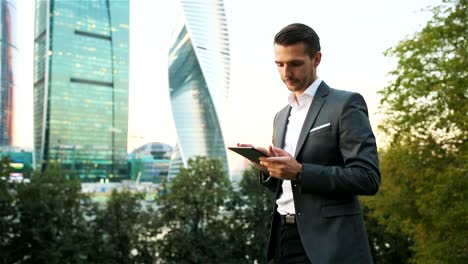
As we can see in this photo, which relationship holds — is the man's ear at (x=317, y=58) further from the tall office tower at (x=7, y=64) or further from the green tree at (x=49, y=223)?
the tall office tower at (x=7, y=64)

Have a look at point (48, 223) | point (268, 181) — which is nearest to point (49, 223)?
point (48, 223)

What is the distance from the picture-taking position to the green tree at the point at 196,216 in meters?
15.3

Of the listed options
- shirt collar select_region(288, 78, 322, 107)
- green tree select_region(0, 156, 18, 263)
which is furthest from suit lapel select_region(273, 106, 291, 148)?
green tree select_region(0, 156, 18, 263)

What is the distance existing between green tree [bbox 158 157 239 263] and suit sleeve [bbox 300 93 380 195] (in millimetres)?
14224

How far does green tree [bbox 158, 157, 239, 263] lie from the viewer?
15305 mm

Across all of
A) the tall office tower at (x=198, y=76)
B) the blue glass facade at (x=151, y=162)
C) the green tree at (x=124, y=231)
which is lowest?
the green tree at (x=124, y=231)

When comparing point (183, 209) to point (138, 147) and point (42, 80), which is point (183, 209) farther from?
point (42, 80)

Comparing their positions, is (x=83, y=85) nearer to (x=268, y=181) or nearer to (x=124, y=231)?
(x=124, y=231)

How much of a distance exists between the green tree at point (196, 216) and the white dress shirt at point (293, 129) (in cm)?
1398

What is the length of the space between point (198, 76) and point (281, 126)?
47016mm

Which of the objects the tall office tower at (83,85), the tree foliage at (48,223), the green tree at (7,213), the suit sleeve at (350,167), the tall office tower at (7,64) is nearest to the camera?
the suit sleeve at (350,167)

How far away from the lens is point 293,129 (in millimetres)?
1760

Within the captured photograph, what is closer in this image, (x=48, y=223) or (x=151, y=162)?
(x=48, y=223)

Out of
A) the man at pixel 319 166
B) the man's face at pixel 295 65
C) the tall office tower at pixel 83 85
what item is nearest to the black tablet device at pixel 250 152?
the man at pixel 319 166
